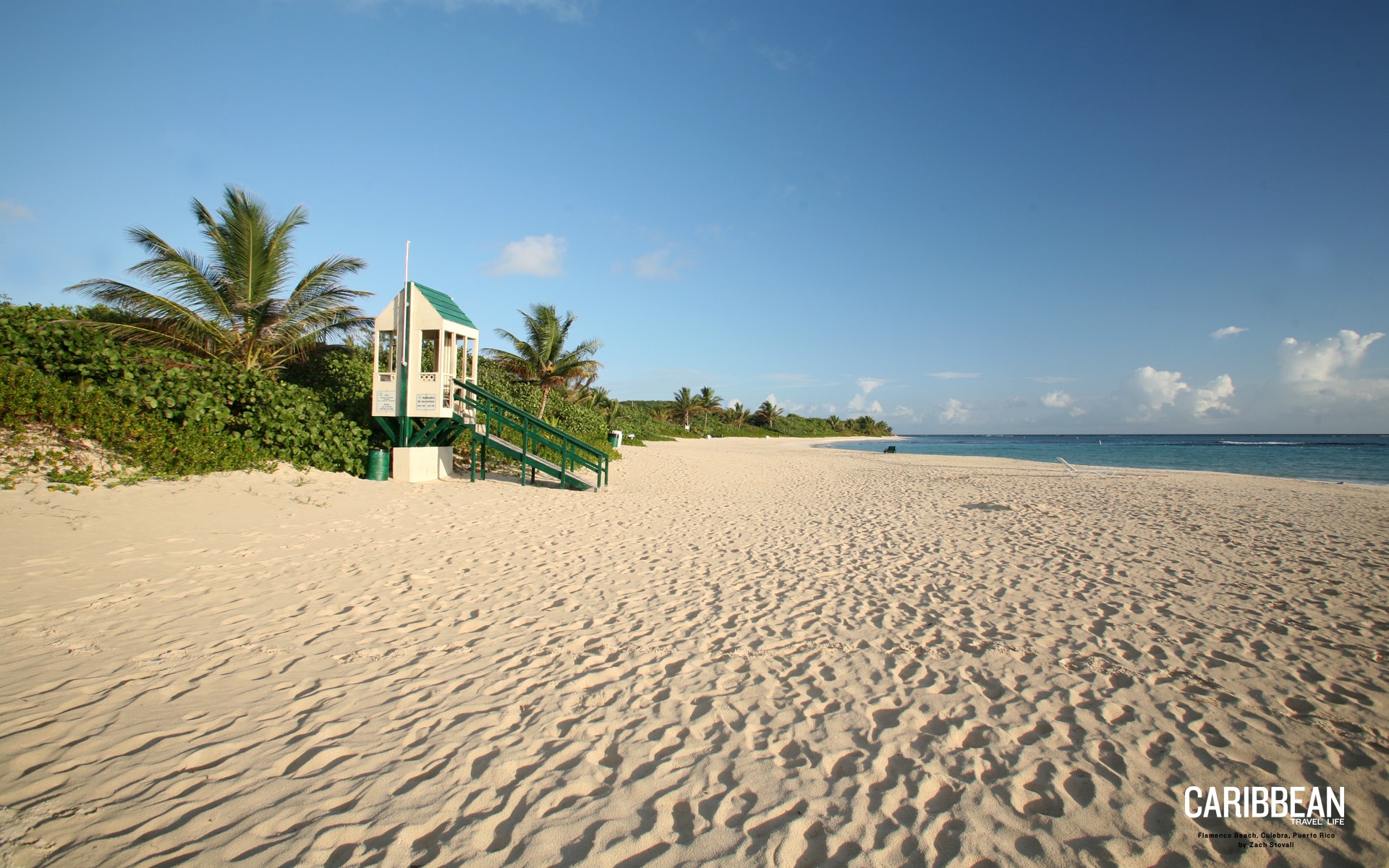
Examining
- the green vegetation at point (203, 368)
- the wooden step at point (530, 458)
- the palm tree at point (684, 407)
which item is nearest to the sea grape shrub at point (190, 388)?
the green vegetation at point (203, 368)

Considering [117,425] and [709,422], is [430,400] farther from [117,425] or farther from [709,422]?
[709,422]

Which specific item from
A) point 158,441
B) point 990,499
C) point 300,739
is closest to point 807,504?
point 990,499

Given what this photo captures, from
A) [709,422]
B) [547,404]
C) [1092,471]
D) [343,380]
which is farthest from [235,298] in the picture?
[709,422]

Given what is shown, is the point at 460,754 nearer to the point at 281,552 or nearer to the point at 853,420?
the point at 281,552

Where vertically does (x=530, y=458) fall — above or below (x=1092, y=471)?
above

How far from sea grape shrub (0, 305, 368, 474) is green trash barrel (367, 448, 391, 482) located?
0.93ft

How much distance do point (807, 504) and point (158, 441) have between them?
1068cm

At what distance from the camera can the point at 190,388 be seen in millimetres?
9352

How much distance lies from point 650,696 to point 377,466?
967 cm

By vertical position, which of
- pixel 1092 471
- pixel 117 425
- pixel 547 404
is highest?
pixel 547 404

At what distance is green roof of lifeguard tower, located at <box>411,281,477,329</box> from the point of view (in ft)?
38.9

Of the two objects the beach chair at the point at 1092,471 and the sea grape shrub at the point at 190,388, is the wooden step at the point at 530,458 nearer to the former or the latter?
the sea grape shrub at the point at 190,388

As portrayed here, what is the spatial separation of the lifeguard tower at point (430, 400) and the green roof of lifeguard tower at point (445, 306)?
0.07 ft

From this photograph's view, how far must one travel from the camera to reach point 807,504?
11.7 meters
